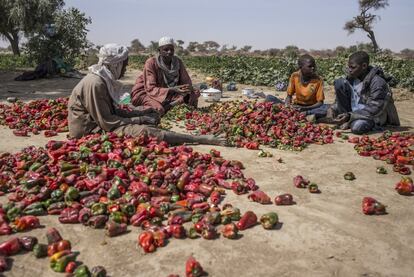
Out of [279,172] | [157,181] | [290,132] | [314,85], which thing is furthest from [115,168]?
[314,85]

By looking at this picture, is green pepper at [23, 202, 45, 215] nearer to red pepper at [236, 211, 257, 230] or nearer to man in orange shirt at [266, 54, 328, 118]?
red pepper at [236, 211, 257, 230]

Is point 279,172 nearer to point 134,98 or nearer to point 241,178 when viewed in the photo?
point 241,178

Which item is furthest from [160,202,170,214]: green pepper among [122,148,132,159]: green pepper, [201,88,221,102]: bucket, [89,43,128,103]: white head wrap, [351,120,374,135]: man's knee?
[201,88,221,102]: bucket

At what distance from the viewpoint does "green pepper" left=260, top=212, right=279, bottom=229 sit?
3684 mm

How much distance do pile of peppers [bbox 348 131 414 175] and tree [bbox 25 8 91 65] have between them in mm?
14436

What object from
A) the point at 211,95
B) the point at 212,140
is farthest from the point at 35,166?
the point at 211,95

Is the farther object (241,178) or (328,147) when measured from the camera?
(328,147)

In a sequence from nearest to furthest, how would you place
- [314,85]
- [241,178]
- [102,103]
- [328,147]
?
[241,178] → [102,103] → [328,147] → [314,85]

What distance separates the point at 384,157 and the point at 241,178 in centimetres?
242

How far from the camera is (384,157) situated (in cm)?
580

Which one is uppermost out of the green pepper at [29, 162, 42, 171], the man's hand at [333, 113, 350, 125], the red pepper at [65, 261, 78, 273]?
the man's hand at [333, 113, 350, 125]

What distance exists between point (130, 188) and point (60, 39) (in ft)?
50.1

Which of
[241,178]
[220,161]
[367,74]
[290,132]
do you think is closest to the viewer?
[241,178]

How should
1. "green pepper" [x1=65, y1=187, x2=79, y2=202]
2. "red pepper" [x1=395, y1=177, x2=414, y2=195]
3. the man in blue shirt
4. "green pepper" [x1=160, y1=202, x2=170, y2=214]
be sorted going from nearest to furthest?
"green pepper" [x1=160, y1=202, x2=170, y2=214], "green pepper" [x1=65, y1=187, x2=79, y2=202], "red pepper" [x1=395, y1=177, x2=414, y2=195], the man in blue shirt
